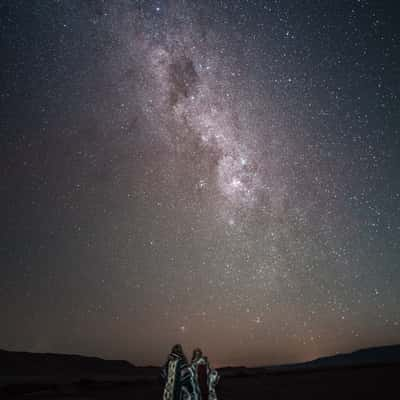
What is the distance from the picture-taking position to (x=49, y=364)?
92312 mm

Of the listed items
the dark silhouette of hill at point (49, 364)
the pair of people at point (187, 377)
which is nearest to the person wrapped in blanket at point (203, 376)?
the pair of people at point (187, 377)

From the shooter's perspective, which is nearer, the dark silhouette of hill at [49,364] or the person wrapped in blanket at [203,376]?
the person wrapped in blanket at [203,376]

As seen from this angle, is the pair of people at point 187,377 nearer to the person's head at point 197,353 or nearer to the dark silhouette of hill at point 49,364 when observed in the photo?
the person's head at point 197,353

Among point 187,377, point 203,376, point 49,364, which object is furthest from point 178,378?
point 49,364

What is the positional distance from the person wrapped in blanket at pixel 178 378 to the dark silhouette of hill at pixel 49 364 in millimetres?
73954

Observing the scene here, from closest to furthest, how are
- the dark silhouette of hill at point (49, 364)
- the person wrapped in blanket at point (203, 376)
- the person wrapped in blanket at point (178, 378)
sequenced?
the person wrapped in blanket at point (178, 378) → the person wrapped in blanket at point (203, 376) → the dark silhouette of hill at point (49, 364)

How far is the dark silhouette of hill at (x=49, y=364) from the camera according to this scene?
79438 millimetres

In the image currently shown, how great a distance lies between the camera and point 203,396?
30.1 ft

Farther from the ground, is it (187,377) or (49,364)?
(49,364)

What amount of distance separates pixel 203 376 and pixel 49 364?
308 feet

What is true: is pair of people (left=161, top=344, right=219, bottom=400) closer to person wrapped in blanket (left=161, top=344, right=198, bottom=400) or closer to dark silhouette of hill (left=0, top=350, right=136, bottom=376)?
person wrapped in blanket (left=161, top=344, right=198, bottom=400)

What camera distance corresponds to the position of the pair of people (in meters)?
8.88

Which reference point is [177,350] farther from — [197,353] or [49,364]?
[49,364]


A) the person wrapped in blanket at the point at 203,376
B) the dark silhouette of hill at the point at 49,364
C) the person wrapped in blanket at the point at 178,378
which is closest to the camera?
the person wrapped in blanket at the point at 178,378
